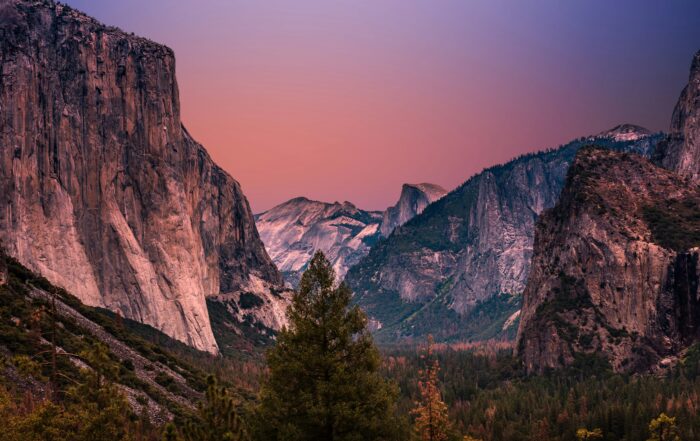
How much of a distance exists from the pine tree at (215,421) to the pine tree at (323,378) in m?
3.33

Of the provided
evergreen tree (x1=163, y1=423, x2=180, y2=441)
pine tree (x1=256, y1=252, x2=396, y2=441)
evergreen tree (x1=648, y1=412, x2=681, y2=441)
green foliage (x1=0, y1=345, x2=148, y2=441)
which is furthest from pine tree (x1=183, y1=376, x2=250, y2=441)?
evergreen tree (x1=648, y1=412, x2=681, y2=441)

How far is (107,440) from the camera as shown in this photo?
43781 millimetres

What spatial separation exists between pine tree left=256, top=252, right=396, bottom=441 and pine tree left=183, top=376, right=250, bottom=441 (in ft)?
10.9

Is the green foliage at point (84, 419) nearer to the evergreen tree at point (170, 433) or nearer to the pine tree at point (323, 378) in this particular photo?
the evergreen tree at point (170, 433)

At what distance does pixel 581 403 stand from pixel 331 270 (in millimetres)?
156224

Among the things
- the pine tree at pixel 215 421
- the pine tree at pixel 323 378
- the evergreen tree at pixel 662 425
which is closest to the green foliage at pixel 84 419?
the pine tree at pixel 215 421

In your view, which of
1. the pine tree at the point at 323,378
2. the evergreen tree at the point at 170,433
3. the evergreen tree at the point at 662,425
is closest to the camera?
the evergreen tree at the point at 170,433

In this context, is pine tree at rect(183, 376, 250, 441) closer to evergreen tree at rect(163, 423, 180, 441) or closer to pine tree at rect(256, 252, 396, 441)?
evergreen tree at rect(163, 423, 180, 441)

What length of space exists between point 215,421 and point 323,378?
740cm

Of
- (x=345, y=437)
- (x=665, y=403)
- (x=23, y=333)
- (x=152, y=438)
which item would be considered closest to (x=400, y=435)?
(x=345, y=437)

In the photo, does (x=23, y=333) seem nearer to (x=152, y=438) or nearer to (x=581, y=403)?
(x=152, y=438)

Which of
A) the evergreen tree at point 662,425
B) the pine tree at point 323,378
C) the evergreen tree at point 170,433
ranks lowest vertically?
the evergreen tree at point 662,425

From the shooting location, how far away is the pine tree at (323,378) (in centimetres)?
4228

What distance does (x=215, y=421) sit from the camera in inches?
1538
